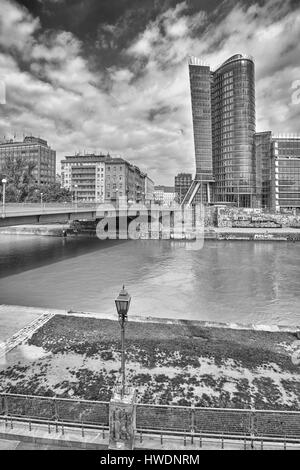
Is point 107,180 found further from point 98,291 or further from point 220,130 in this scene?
point 98,291

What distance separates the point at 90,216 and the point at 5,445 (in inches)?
2066

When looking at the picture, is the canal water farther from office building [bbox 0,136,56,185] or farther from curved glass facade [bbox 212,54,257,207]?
office building [bbox 0,136,56,185]

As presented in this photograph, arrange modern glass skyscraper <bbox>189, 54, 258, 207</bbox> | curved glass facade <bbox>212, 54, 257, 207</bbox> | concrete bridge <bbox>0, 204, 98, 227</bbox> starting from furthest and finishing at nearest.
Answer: modern glass skyscraper <bbox>189, 54, 258, 207</bbox> < curved glass facade <bbox>212, 54, 257, 207</bbox> < concrete bridge <bbox>0, 204, 98, 227</bbox>

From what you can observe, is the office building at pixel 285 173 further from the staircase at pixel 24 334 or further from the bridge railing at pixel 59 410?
the bridge railing at pixel 59 410

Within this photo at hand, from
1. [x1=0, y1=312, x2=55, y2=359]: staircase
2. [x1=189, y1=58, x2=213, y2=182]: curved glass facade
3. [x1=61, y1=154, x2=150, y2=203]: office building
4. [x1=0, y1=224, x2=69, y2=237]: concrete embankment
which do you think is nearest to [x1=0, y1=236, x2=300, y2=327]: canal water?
[x1=0, y1=312, x2=55, y2=359]: staircase

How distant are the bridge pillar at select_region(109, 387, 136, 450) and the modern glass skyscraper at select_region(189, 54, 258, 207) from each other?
131133mm

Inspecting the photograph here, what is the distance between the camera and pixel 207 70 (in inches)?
5226

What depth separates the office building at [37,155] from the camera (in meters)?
169

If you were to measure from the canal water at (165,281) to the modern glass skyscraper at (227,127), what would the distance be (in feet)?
245

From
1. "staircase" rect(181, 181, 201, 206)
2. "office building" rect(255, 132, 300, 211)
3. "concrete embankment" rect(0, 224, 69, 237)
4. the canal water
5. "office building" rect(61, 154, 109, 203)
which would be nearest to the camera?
the canal water

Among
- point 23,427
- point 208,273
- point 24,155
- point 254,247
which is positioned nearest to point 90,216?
point 208,273

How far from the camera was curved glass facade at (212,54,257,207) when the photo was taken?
127312mm

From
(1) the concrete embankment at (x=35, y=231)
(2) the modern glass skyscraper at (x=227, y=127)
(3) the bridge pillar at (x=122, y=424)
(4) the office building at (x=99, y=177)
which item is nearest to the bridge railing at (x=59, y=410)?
(3) the bridge pillar at (x=122, y=424)
